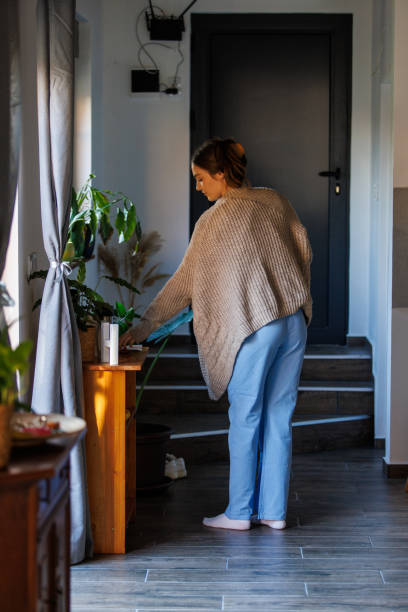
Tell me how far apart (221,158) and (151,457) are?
1498mm

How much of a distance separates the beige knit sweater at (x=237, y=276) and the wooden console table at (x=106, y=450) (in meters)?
0.29

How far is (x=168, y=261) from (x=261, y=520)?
8.85 feet

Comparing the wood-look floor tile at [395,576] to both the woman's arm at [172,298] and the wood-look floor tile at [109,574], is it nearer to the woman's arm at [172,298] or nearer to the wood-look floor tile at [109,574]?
the wood-look floor tile at [109,574]

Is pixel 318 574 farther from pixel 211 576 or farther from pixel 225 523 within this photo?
pixel 225 523

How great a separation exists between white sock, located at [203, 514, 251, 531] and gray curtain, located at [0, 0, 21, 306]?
5.11 feet

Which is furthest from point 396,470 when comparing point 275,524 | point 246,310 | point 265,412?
point 246,310

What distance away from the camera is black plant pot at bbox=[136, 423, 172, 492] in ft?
13.3

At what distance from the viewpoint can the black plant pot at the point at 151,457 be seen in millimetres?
4039

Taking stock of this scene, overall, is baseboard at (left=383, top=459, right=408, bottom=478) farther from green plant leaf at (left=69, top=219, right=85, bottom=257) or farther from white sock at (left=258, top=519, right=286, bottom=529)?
green plant leaf at (left=69, top=219, right=85, bottom=257)

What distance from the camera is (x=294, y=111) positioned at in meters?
6.04

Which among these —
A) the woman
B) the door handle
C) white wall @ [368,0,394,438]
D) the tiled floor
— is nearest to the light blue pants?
the woman

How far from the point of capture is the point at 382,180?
5129 millimetres

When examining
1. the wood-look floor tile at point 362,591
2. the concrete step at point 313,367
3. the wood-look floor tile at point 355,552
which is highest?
the concrete step at point 313,367

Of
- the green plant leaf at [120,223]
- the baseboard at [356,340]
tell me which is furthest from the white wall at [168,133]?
the green plant leaf at [120,223]
